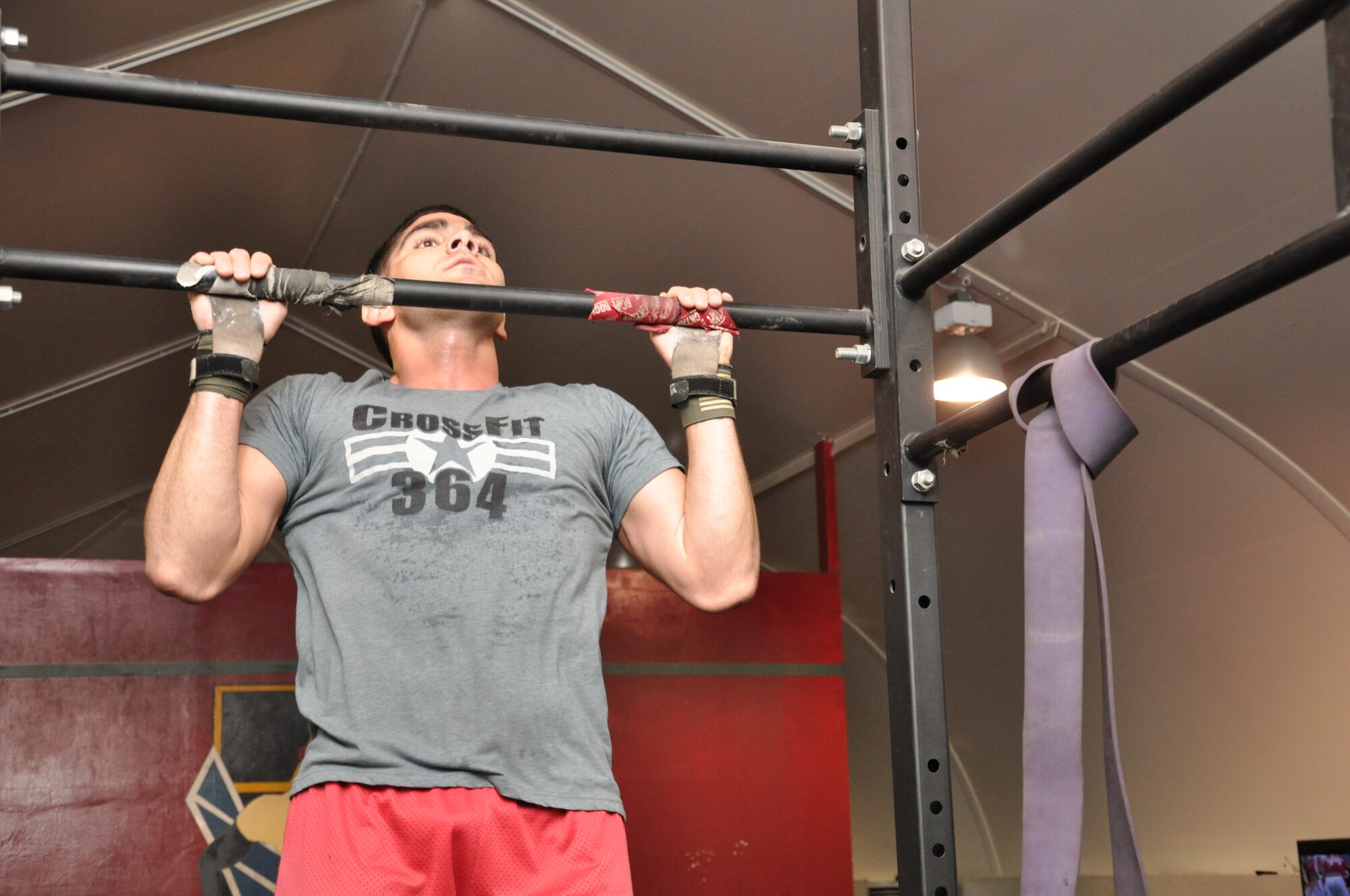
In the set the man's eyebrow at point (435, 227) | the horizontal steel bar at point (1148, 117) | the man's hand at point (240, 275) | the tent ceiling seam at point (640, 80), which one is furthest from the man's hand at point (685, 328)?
the tent ceiling seam at point (640, 80)

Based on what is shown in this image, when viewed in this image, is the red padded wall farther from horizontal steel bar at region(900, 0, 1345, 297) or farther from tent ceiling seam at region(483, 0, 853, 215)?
horizontal steel bar at region(900, 0, 1345, 297)

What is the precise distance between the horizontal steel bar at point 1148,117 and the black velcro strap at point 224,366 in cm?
76

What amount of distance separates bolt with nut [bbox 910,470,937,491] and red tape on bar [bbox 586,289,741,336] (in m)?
0.27

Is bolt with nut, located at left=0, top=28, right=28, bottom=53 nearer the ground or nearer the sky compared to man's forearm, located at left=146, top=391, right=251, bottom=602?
nearer the sky

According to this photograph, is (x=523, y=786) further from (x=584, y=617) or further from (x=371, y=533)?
(x=371, y=533)

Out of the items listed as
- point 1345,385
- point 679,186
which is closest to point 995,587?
point 1345,385

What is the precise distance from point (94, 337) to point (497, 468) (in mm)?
3228

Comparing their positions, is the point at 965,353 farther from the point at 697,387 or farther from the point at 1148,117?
the point at 1148,117

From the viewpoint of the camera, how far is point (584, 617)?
147 cm

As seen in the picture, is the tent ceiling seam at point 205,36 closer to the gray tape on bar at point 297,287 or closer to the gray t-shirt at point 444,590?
the gray t-shirt at point 444,590

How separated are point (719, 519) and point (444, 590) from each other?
0.37m

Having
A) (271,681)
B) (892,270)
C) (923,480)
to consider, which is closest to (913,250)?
(892,270)

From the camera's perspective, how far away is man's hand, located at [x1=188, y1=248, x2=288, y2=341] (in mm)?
1224

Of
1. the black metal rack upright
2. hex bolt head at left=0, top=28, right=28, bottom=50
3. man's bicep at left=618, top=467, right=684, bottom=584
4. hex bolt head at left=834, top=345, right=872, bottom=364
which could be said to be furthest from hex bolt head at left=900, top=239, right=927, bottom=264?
hex bolt head at left=0, top=28, right=28, bottom=50
